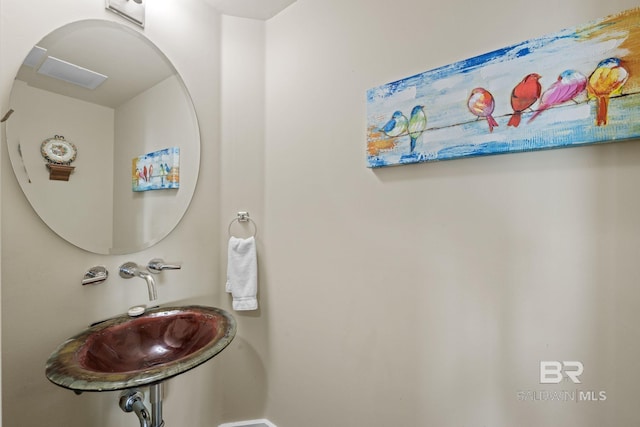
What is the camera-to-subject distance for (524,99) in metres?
0.80

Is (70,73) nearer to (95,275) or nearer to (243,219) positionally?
(95,275)

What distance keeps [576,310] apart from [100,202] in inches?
65.1

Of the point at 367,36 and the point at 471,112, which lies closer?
the point at 471,112

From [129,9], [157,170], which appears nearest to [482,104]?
[157,170]

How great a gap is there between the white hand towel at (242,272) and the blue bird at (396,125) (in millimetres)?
835

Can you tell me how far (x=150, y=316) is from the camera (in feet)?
3.61

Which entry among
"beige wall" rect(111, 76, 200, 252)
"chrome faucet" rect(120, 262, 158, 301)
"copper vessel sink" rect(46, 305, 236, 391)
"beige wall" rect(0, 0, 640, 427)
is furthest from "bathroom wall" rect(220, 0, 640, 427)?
"chrome faucet" rect(120, 262, 158, 301)

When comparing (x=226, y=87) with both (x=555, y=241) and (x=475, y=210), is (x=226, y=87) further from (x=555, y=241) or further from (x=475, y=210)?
(x=555, y=241)

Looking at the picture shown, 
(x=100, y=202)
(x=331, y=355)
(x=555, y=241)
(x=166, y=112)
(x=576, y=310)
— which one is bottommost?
(x=331, y=355)

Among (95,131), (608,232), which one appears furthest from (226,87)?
(608,232)

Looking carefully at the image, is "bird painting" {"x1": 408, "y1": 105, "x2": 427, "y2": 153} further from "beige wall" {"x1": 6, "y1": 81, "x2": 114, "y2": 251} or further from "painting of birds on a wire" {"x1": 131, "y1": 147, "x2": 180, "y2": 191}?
"beige wall" {"x1": 6, "y1": 81, "x2": 114, "y2": 251}

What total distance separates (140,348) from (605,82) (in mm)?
1750

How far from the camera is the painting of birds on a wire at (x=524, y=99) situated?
70cm

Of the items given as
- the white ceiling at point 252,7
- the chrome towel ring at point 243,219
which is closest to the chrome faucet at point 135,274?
the chrome towel ring at point 243,219
